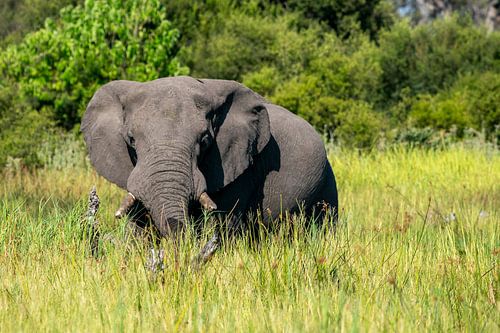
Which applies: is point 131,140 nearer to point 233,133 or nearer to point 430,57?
point 233,133

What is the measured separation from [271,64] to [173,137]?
19982 mm

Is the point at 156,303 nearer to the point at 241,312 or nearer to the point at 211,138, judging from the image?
the point at 241,312

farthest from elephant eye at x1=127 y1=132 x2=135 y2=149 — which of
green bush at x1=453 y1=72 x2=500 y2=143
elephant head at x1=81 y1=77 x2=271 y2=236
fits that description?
green bush at x1=453 y1=72 x2=500 y2=143

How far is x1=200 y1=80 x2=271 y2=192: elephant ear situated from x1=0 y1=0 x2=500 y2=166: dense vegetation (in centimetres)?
714

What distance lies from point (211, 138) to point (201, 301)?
7.40 ft

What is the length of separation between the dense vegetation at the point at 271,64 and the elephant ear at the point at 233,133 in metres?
7.14

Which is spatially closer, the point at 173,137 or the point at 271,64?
the point at 173,137

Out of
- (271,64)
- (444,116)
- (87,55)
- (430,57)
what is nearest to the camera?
(87,55)

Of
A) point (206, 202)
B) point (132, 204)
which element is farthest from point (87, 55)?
point (206, 202)

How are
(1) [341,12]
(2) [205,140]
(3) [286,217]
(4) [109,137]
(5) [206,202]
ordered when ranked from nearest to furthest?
(5) [206,202] < (3) [286,217] < (2) [205,140] < (4) [109,137] < (1) [341,12]

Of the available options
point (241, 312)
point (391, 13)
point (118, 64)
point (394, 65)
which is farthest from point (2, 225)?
point (391, 13)

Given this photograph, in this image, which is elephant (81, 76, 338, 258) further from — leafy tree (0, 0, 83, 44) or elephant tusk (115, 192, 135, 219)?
leafy tree (0, 0, 83, 44)

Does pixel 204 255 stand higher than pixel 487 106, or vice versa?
pixel 204 255

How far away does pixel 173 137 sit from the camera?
6852 millimetres
